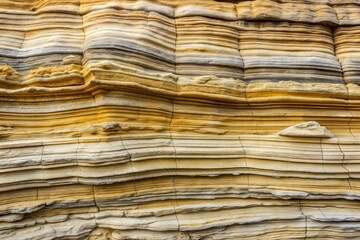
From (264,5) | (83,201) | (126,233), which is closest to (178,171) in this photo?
(126,233)

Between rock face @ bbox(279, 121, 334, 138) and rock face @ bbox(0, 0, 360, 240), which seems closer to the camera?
rock face @ bbox(0, 0, 360, 240)

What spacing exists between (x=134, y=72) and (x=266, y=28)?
1637mm

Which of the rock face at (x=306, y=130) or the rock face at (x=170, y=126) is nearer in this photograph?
the rock face at (x=170, y=126)

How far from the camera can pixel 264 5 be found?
11.5 feet

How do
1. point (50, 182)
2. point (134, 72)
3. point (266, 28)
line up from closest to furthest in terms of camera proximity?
point (50, 182), point (134, 72), point (266, 28)

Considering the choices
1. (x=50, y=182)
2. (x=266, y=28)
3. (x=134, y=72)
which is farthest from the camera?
(x=266, y=28)

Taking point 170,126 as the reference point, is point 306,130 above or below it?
below

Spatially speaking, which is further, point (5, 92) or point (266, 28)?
point (266, 28)

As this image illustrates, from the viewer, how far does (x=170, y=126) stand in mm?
2963

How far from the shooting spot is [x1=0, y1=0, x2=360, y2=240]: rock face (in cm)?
268

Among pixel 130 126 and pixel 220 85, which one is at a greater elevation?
pixel 220 85

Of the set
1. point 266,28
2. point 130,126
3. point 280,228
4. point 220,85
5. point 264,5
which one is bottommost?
point 280,228

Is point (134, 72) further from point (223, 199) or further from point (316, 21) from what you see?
point (316, 21)

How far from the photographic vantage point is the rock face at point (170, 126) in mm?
2676
